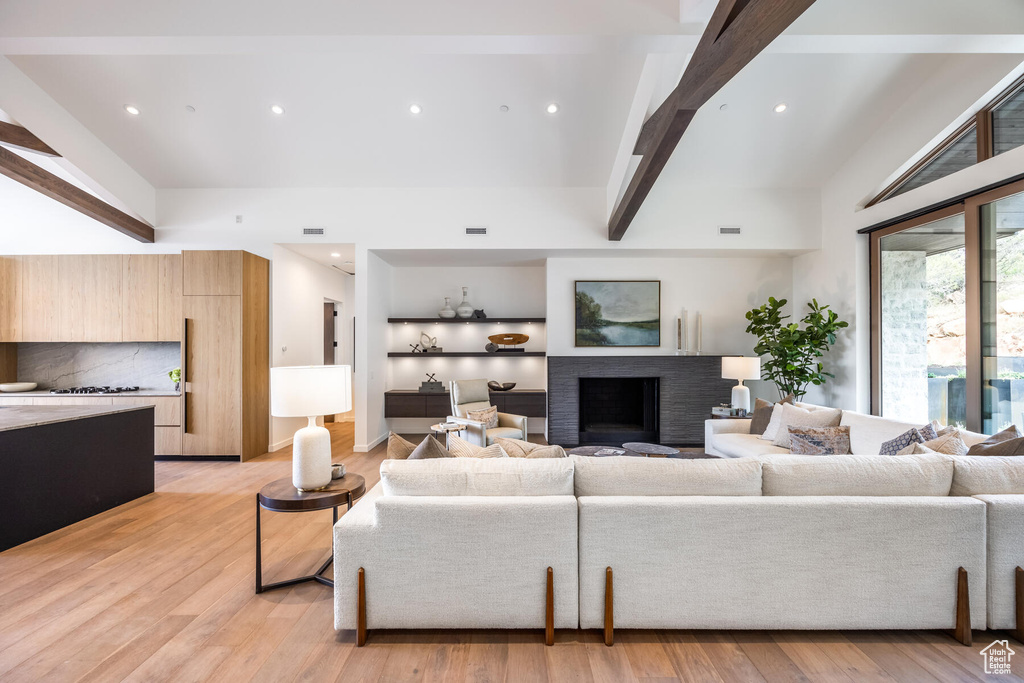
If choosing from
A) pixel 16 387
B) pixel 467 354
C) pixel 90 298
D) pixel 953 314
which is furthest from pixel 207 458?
pixel 953 314

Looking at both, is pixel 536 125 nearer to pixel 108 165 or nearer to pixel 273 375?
pixel 273 375

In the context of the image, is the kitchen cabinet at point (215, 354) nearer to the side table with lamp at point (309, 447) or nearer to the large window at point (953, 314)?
the side table with lamp at point (309, 447)

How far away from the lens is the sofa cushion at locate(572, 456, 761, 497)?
82.5 inches

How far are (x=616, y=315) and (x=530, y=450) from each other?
14.1 ft

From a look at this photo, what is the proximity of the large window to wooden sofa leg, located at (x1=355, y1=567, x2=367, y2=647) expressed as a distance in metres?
4.74

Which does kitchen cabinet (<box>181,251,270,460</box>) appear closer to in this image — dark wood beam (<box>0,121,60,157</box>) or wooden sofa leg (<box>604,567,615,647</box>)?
dark wood beam (<box>0,121,60,157</box>)

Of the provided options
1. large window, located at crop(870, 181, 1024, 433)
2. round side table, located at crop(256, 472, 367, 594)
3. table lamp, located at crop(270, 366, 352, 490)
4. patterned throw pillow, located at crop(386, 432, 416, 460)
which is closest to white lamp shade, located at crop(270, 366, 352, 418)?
table lamp, located at crop(270, 366, 352, 490)

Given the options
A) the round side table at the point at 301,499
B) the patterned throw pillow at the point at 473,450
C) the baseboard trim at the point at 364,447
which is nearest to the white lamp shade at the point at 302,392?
the round side table at the point at 301,499

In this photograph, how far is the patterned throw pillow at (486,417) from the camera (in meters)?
4.76

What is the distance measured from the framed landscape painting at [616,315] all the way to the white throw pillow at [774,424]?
7.55 feet

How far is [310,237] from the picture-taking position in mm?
5883

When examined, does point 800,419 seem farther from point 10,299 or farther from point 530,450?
point 10,299

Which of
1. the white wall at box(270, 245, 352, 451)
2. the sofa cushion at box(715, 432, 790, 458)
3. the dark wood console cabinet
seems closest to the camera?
the sofa cushion at box(715, 432, 790, 458)

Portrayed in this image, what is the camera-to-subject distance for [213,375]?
5359mm
